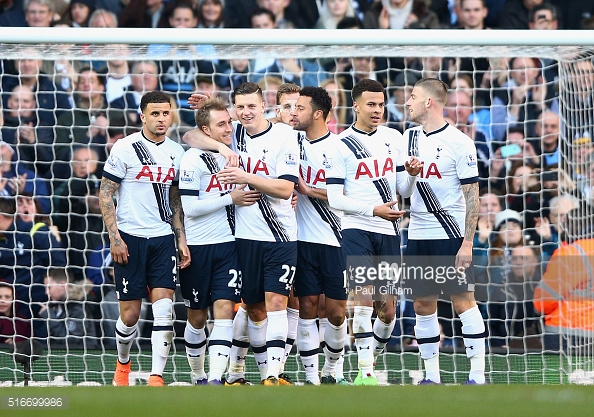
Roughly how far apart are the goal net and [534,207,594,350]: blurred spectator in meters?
0.02

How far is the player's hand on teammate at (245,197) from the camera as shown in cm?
736

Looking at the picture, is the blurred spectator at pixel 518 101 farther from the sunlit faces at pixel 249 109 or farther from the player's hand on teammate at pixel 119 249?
the player's hand on teammate at pixel 119 249

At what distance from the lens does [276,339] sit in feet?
23.9

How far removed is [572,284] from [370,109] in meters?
2.11

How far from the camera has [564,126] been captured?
27.9ft

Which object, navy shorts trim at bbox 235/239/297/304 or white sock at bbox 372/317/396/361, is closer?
navy shorts trim at bbox 235/239/297/304

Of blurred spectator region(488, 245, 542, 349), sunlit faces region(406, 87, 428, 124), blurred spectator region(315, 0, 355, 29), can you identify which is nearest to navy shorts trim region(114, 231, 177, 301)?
sunlit faces region(406, 87, 428, 124)

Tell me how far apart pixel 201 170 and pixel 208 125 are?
1.06 ft

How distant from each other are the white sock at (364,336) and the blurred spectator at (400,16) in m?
4.16

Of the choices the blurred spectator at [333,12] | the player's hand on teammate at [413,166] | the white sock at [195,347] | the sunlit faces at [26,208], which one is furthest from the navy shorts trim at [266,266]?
the blurred spectator at [333,12]

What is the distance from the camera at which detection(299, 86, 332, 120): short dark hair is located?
7789mm

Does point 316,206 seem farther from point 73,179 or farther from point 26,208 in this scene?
point 26,208

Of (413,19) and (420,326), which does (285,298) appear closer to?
(420,326)

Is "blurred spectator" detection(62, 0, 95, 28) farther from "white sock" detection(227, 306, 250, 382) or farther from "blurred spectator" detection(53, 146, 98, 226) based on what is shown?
"white sock" detection(227, 306, 250, 382)
